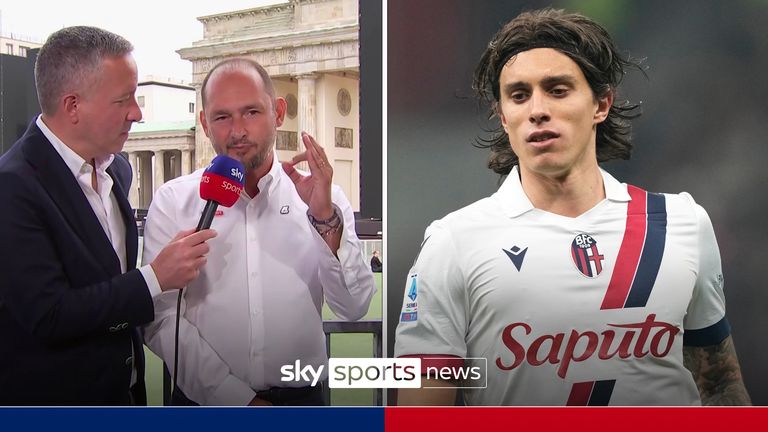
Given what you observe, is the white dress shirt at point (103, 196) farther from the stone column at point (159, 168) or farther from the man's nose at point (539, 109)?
the man's nose at point (539, 109)

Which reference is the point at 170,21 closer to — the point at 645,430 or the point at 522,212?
the point at 522,212

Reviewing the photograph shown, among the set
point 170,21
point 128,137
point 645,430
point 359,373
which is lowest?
point 645,430

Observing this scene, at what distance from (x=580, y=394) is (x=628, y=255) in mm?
391

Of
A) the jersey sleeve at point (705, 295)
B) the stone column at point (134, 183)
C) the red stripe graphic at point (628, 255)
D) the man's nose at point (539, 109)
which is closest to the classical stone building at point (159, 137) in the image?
the stone column at point (134, 183)

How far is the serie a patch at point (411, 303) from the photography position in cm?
193

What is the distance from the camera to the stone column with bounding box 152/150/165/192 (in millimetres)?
1974

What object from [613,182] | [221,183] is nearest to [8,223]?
[221,183]

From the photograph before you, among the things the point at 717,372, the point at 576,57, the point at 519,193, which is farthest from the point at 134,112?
the point at 717,372

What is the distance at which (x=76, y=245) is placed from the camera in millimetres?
1855

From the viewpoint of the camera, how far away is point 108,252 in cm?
190

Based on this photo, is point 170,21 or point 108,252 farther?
point 170,21

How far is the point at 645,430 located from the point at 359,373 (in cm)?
79

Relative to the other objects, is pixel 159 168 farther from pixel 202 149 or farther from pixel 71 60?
pixel 71 60

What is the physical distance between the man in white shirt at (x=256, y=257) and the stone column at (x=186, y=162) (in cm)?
2
